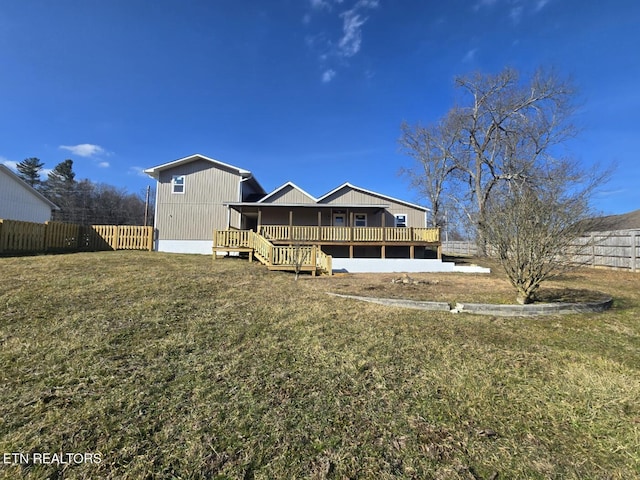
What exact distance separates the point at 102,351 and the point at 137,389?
4.11 feet

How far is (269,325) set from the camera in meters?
5.37

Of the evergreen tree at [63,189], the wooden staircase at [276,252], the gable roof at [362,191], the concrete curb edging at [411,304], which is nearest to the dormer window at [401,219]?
the gable roof at [362,191]

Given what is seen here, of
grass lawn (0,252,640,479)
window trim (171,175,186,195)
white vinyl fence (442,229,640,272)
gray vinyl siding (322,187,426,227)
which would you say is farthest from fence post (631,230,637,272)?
window trim (171,175,186,195)

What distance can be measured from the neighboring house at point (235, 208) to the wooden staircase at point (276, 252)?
2.51m

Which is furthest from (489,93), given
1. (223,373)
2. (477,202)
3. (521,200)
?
(223,373)

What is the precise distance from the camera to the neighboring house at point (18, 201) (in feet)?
57.3

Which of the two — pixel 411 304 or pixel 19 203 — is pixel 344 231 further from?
pixel 19 203

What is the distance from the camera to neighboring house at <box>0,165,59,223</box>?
1745 cm

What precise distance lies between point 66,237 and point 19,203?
24.4 feet

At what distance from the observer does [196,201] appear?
18.4 meters

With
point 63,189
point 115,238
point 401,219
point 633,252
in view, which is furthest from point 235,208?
point 63,189

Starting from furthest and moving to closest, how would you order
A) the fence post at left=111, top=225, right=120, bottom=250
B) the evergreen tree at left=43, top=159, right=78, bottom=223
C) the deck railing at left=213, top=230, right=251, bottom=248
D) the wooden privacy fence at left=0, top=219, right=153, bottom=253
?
1. the evergreen tree at left=43, top=159, right=78, bottom=223
2. the fence post at left=111, top=225, right=120, bottom=250
3. the deck railing at left=213, top=230, right=251, bottom=248
4. the wooden privacy fence at left=0, top=219, right=153, bottom=253

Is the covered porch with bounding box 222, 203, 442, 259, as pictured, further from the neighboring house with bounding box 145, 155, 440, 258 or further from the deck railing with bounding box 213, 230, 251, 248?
the deck railing with bounding box 213, 230, 251, 248

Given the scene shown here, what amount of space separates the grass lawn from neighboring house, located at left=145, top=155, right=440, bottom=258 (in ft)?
37.5
